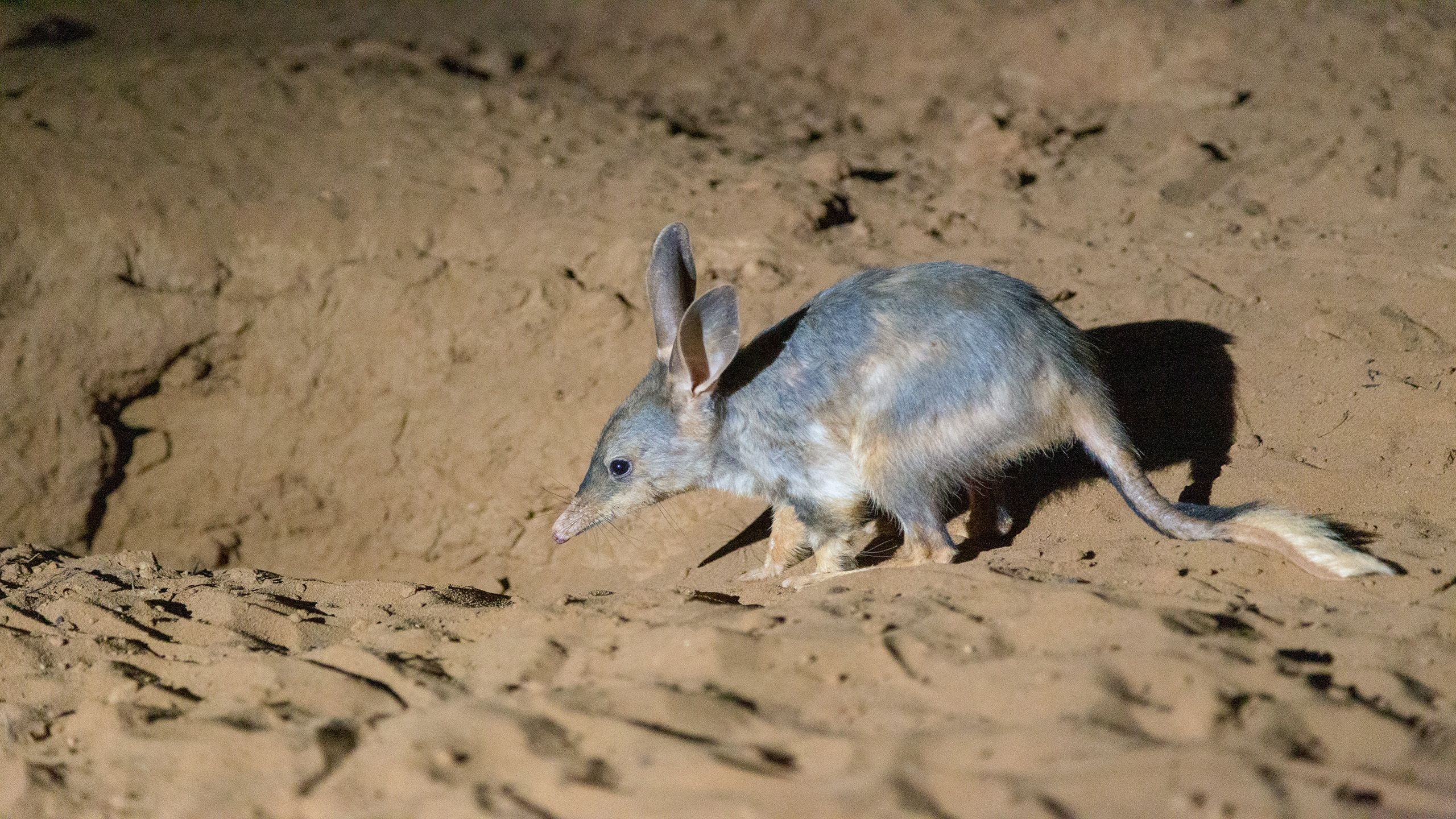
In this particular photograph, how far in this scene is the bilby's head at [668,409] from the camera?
168 inches

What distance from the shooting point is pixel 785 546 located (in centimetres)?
486

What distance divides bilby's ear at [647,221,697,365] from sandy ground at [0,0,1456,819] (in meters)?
1.07

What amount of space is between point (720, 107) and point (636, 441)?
3.88m

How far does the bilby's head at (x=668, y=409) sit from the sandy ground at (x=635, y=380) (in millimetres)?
559

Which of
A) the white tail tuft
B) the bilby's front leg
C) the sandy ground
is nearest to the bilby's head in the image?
the bilby's front leg

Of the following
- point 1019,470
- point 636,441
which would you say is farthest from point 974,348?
point 636,441

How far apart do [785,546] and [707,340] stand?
1096 millimetres

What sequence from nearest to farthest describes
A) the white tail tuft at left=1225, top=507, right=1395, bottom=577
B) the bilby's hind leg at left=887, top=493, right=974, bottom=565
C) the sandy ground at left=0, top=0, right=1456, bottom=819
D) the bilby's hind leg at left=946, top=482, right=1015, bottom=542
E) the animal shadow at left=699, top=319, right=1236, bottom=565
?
1. the sandy ground at left=0, top=0, right=1456, bottom=819
2. the white tail tuft at left=1225, top=507, right=1395, bottom=577
3. the bilby's hind leg at left=887, top=493, right=974, bottom=565
4. the animal shadow at left=699, top=319, right=1236, bottom=565
5. the bilby's hind leg at left=946, top=482, right=1015, bottom=542

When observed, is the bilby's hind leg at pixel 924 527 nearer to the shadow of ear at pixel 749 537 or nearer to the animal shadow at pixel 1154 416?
the animal shadow at pixel 1154 416

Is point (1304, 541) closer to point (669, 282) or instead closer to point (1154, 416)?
point (1154, 416)

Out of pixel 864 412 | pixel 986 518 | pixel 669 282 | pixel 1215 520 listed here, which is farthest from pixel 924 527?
pixel 669 282

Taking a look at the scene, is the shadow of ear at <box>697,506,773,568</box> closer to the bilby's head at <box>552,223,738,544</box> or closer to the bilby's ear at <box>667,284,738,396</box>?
the bilby's head at <box>552,223,738,544</box>

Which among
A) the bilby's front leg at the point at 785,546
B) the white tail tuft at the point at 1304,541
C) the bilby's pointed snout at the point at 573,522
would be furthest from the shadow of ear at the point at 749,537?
the white tail tuft at the point at 1304,541

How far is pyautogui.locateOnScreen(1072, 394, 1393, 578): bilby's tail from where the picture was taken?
3410 millimetres
